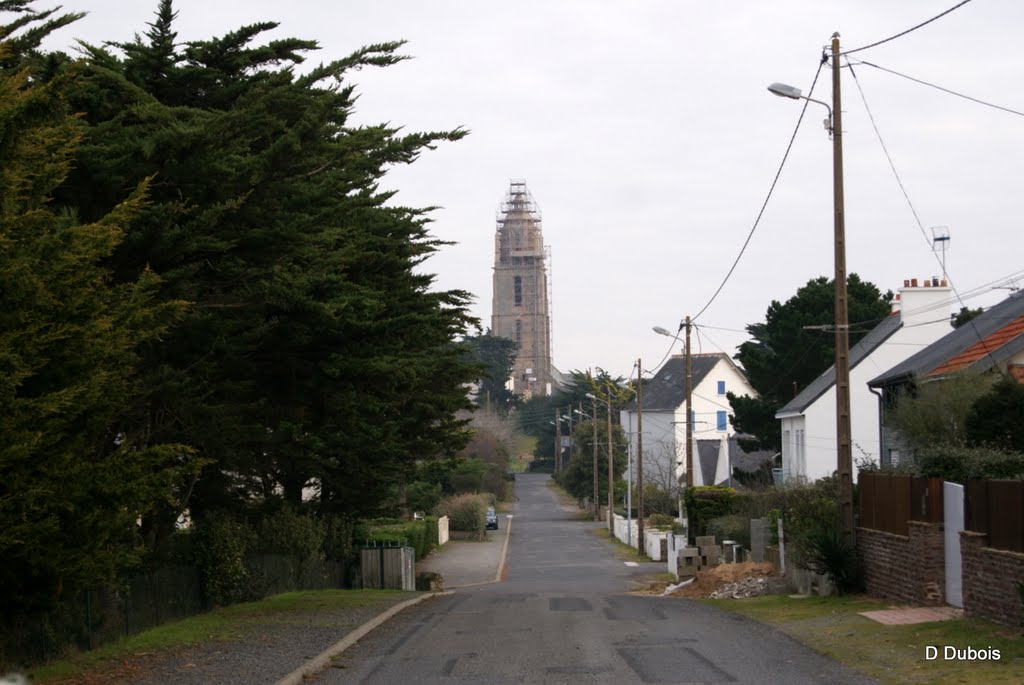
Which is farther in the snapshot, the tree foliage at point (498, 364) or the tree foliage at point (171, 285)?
the tree foliage at point (498, 364)

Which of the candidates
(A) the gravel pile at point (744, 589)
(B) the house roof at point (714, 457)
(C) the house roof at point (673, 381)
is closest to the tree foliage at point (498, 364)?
(C) the house roof at point (673, 381)

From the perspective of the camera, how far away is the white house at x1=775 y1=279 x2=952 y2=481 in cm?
4581

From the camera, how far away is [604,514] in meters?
88.7

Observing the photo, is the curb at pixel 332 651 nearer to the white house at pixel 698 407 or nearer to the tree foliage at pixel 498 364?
the white house at pixel 698 407

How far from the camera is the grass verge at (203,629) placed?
46.0 ft

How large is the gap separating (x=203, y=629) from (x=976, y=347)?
Result: 2341cm

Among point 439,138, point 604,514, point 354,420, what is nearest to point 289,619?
point 354,420

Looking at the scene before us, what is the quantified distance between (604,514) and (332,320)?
240ft

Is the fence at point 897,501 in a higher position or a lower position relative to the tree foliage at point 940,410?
lower

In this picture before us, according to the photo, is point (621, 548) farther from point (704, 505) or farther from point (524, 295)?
point (524, 295)

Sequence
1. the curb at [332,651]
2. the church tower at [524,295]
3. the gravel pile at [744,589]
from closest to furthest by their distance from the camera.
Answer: the curb at [332,651]
the gravel pile at [744,589]
the church tower at [524,295]

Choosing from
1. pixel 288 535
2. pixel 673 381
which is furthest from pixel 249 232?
pixel 673 381

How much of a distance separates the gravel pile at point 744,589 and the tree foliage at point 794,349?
2966cm

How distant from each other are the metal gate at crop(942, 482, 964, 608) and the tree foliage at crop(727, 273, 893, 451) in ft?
128
